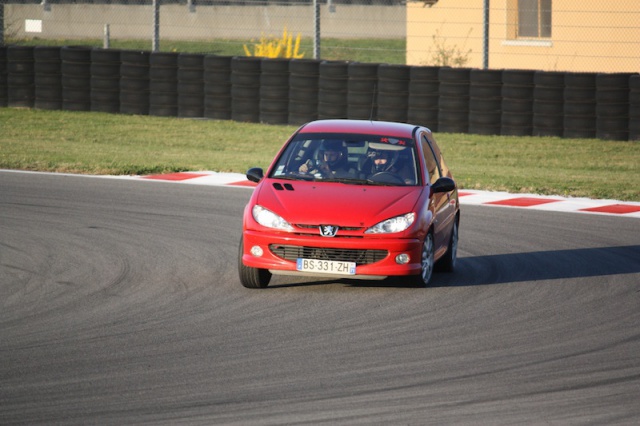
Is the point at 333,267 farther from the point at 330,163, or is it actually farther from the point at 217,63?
the point at 217,63

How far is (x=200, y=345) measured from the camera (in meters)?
8.12

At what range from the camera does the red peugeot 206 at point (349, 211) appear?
388 inches

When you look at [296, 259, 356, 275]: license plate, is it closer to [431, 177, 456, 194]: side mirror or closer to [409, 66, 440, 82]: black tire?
[431, 177, 456, 194]: side mirror

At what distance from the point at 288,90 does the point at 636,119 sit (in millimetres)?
6530

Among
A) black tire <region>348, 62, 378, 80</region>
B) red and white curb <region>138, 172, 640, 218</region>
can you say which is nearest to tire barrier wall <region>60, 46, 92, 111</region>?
black tire <region>348, 62, 378, 80</region>

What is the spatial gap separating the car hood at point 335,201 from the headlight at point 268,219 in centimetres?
4

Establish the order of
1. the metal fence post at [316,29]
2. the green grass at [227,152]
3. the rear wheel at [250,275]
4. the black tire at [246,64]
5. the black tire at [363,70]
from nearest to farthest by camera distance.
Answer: the rear wheel at [250,275] → the green grass at [227,152] → the black tire at [363,70] → the black tire at [246,64] → the metal fence post at [316,29]

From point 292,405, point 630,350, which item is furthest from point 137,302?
point 630,350

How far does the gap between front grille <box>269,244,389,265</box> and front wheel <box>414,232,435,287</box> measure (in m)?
0.44

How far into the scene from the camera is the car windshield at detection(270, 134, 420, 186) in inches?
424

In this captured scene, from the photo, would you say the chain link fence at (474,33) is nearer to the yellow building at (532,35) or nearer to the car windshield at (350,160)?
the yellow building at (532,35)

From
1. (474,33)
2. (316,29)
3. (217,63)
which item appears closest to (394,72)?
(316,29)

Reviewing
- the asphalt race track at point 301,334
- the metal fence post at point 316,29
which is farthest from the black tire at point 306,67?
the asphalt race track at point 301,334

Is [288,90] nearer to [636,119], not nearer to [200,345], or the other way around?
[636,119]
